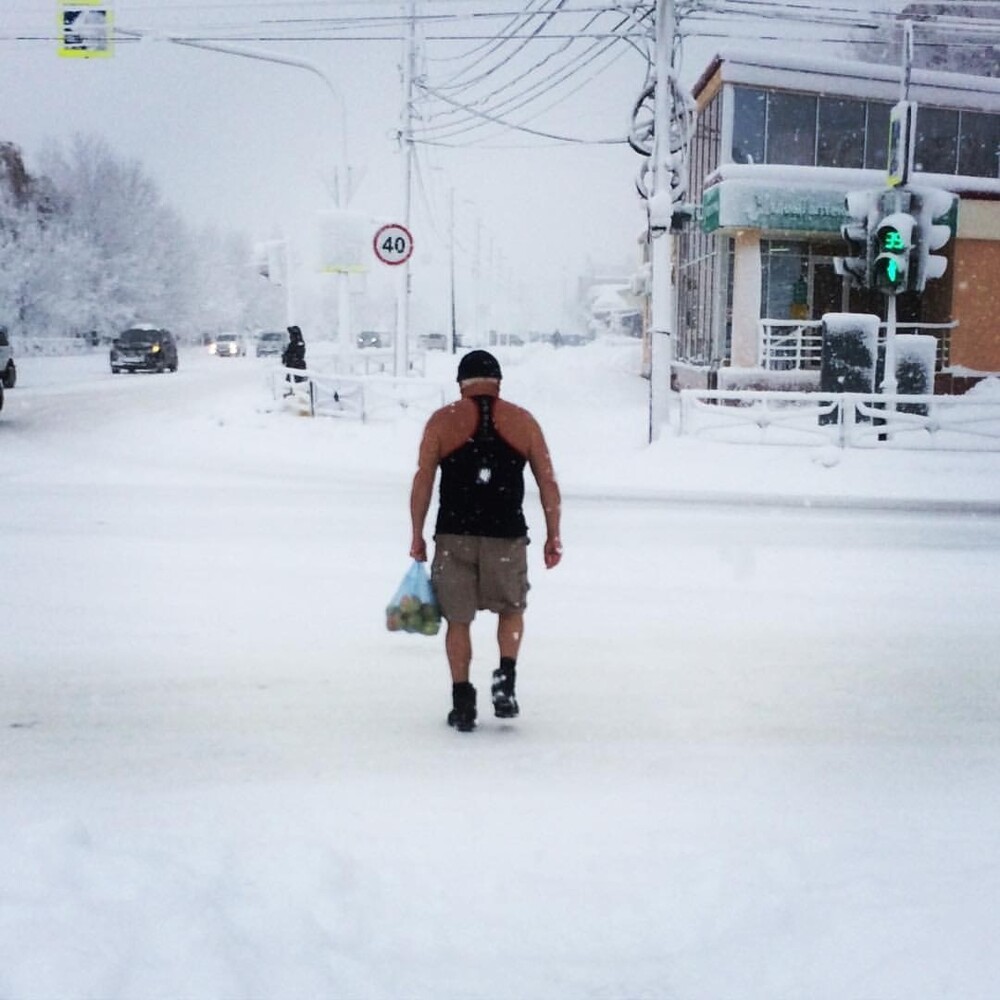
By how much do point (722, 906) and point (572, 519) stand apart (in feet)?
26.3

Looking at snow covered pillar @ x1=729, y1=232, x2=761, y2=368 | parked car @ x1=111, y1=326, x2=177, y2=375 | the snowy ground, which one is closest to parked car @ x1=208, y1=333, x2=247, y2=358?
parked car @ x1=111, y1=326, x2=177, y2=375

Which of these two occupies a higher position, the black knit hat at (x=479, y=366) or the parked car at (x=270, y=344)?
the black knit hat at (x=479, y=366)

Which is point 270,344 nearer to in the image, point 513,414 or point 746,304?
point 746,304

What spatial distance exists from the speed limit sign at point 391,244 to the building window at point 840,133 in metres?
14.8

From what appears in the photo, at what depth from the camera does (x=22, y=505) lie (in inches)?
462

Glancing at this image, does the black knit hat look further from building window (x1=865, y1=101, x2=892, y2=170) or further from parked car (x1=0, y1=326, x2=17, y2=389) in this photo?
building window (x1=865, y1=101, x2=892, y2=170)

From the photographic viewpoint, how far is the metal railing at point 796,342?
88.2ft

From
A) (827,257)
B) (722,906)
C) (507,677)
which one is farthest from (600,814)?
(827,257)

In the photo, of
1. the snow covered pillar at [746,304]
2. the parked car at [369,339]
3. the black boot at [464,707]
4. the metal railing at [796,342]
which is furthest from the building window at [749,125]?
the parked car at [369,339]

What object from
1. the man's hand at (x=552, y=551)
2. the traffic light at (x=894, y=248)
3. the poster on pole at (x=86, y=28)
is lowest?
the man's hand at (x=552, y=551)

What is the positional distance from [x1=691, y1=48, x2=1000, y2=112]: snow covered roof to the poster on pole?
15.6 m

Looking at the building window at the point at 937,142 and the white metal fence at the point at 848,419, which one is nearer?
the white metal fence at the point at 848,419

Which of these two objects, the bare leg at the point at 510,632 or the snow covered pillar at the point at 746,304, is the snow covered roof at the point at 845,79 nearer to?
the snow covered pillar at the point at 746,304

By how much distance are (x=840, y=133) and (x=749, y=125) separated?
2.87 metres
